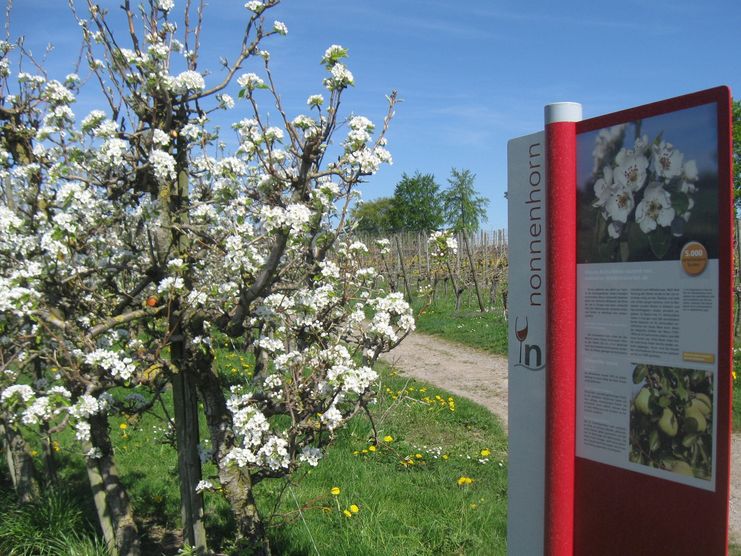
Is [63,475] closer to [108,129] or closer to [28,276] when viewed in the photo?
[28,276]

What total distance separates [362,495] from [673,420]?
299 cm

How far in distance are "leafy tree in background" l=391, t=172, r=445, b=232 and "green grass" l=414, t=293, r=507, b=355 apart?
3895cm

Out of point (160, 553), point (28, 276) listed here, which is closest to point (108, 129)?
point (28, 276)

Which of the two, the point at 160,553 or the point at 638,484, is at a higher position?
the point at 638,484

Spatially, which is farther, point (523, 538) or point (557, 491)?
point (523, 538)

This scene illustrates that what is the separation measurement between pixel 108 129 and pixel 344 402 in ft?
5.66

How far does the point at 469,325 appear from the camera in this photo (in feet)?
45.7

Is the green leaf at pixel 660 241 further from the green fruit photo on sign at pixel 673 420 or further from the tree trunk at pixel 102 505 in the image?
the tree trunk at pixel 102 505

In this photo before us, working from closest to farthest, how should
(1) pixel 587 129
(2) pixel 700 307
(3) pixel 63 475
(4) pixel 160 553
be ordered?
(2) pixel 700 307 < (1) pixel 587 129 < (4) pixel 160 553 < (3) pixel 63 475

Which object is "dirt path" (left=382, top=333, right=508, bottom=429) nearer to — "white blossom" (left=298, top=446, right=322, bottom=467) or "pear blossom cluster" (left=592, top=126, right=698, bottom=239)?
"white blossom" (left=298, top=446, right=322, bottom=467)

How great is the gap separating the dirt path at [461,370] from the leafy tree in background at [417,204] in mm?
43002

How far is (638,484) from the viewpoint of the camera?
6.64ft

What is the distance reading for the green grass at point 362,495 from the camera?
151 inches

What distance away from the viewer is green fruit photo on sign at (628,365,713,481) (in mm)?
1849
